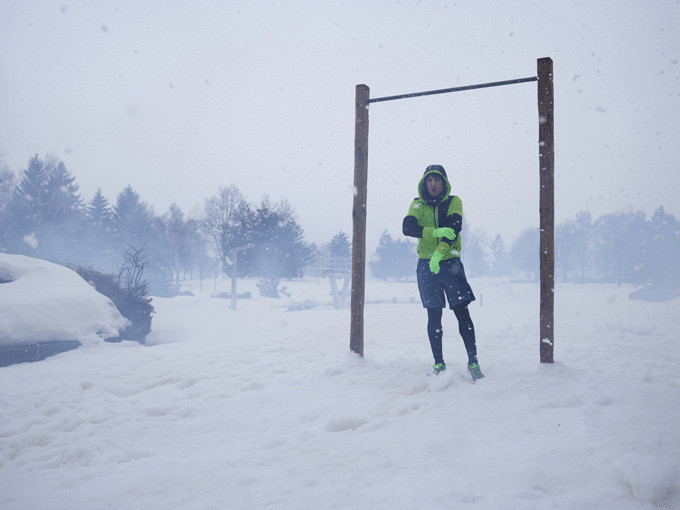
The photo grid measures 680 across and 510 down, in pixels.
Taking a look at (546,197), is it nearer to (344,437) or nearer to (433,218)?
(433,218)

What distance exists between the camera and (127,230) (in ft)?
139

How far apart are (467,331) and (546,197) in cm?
158

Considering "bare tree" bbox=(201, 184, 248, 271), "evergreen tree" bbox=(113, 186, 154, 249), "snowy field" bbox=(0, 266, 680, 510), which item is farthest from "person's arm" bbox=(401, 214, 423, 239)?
"evergreen tree" bbox=(113, 186, 154, 249)

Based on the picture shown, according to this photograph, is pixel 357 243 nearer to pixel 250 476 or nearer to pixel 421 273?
pixel 421 273

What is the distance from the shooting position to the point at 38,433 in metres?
2.63

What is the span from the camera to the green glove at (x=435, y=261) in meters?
3.51

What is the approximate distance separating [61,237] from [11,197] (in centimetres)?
594

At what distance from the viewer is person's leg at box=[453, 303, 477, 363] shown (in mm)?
3533

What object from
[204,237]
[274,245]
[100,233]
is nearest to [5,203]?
[100,233]

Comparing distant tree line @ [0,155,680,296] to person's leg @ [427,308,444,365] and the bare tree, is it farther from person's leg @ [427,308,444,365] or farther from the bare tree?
person's leg @ [427,308,444,365]

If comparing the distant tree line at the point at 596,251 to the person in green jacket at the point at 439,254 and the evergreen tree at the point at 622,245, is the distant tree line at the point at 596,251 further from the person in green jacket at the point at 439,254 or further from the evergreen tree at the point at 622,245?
the person in green jacket at the point at 439,254

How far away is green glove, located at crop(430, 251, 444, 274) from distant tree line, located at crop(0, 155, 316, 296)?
24.6 m

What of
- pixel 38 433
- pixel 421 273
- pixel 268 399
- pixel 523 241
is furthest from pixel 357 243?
pixel 523 241

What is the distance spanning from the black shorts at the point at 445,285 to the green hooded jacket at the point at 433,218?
0.34 ft
